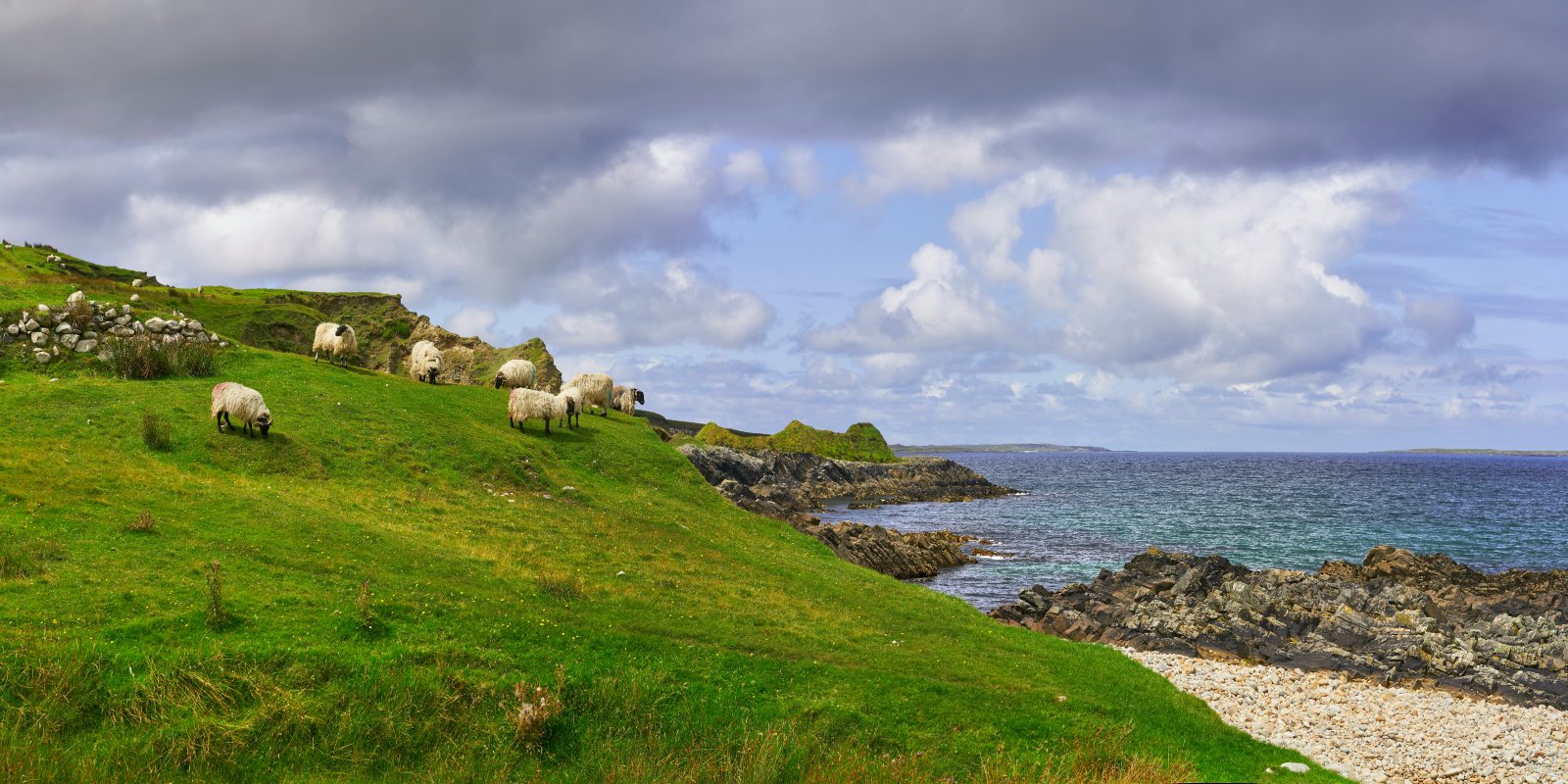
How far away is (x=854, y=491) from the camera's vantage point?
11681 centimetres

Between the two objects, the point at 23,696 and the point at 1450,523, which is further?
the point at 1450,523

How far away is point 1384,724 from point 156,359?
4735 cm

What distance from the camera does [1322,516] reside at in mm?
94312

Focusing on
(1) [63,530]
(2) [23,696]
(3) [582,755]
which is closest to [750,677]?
(3) [582,755]

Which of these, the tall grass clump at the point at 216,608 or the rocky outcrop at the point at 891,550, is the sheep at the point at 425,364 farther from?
the tall grass clump at the point at 216,608

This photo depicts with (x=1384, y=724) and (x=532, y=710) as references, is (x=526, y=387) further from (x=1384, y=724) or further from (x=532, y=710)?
(x=1384, y=724)

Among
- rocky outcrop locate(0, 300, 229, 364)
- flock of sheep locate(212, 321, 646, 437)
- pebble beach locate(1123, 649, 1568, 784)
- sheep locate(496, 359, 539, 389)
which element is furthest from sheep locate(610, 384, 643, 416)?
pebble beach locate(1123, 649, 1568, 784)

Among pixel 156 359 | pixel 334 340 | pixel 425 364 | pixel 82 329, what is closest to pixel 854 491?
pixel 425 364

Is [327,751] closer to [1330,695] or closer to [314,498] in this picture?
[314,498]

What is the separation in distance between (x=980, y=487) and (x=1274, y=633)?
329 feet

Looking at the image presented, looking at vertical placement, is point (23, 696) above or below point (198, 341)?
below

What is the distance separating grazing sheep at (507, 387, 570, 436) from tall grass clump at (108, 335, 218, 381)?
Answer: 522 inches

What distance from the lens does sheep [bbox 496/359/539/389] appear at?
157 ft

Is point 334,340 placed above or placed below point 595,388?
above
